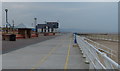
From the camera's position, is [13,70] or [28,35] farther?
[28,35]

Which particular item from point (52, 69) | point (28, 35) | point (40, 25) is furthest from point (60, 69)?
point (40, 25)

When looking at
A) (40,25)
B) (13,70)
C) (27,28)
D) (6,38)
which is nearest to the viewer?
(13,70)

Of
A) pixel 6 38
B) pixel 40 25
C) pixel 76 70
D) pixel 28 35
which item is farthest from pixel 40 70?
pixel 40 25

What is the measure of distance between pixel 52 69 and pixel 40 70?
23.0 inches

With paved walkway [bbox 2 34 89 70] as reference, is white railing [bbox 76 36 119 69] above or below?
above

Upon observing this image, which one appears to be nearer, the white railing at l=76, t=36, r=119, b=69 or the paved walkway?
the white railing at l=76, t=36, r=119, b=69

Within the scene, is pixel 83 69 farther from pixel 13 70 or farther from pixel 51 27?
pixel 51 27

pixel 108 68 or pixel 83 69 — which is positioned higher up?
pixel 108 68

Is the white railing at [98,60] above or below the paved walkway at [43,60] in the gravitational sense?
above

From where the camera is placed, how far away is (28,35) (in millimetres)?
42750

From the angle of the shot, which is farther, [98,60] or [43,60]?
[43,60]

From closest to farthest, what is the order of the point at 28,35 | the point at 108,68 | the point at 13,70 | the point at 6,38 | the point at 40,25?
the point at 108,68
the point at 13,70
the point at 6,38
the point at 28,35
the point at 40,25

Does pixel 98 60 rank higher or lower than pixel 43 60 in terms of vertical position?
higher

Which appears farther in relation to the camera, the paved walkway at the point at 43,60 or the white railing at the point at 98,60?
the paved walkway at the point at 43,60
